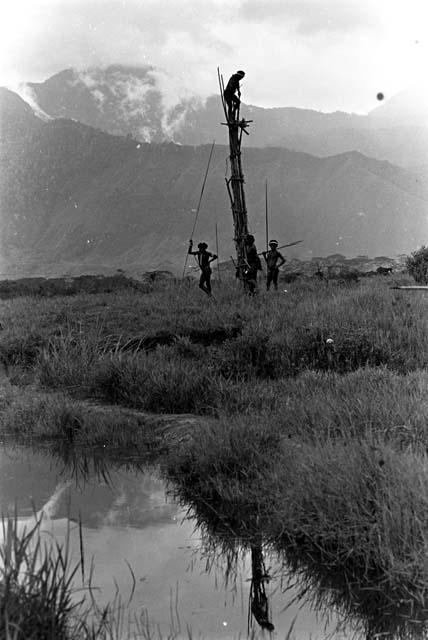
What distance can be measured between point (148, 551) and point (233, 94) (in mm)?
16425

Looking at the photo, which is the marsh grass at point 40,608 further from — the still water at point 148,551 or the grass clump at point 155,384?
the grass clump at point 155,384

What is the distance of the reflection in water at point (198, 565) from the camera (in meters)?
4.15

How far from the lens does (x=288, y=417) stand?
716 centimetres

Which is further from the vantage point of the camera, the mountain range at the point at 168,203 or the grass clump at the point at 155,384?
the mountain range at the point at 168,203

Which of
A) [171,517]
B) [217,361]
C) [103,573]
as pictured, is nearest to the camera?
[103,573]

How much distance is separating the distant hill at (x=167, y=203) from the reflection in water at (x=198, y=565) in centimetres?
11278

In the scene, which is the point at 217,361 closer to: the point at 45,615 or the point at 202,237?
the point at 45,615

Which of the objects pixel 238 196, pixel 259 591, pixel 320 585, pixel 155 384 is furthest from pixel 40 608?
pixel 238 196

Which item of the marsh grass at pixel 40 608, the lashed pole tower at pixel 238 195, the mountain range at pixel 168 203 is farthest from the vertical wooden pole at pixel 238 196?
the mountain range at pixel 168 203

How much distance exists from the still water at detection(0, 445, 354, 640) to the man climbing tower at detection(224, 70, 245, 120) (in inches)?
558

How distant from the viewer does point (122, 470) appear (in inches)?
284

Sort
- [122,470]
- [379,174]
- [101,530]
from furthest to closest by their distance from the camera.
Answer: [379,174], [122,470], [101,530]

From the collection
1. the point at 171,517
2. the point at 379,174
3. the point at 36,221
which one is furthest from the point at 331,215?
the point at 171,517

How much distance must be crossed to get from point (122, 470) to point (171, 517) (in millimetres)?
1457
